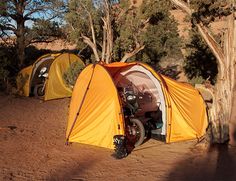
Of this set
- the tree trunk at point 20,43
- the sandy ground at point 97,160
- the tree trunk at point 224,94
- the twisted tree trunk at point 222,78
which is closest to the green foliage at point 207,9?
the twisted tree trunk at point 222,78

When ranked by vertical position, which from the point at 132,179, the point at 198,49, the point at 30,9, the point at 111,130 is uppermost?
the point at 30,9

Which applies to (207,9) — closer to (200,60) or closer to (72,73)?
(72,73)

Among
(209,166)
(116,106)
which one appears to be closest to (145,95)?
(116,106)

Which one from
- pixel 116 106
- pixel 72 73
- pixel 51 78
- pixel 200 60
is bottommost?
pixel 116 106

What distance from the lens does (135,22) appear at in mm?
17625

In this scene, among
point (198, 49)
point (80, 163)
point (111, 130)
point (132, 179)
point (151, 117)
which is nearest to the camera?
point (132, 179)

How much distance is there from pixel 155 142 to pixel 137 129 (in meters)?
0.72

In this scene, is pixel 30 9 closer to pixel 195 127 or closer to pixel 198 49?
pixel 198 49

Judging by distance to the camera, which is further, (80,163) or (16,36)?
(16,36)

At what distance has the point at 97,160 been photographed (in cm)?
834

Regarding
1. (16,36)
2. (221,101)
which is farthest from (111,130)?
(16,36)

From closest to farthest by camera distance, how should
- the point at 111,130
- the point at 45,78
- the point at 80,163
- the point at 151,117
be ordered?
1. the point at 80,163
2. the point at 111,130
3. the point at 151,117
4. the point at 45,78

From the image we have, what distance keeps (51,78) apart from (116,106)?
829cm

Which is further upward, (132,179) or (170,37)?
(170,37)
